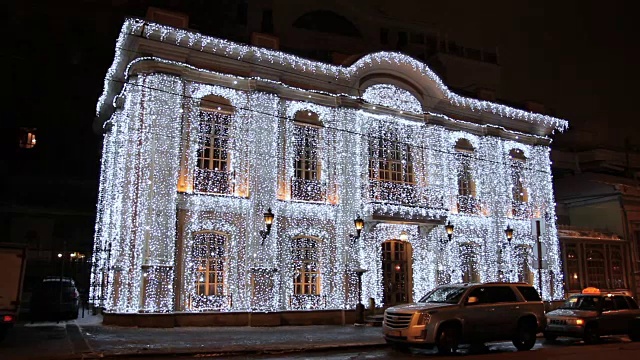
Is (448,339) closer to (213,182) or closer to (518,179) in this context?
(213,182)

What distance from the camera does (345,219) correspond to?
2114cm

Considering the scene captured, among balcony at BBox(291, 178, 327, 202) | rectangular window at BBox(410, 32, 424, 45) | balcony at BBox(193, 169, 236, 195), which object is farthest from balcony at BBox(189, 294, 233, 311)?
rectangular window at BBox(410, 32, 424, 45)

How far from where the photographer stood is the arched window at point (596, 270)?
28.7m

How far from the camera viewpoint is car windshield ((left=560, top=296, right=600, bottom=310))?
16.3m

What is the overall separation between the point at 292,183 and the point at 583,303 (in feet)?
33.5

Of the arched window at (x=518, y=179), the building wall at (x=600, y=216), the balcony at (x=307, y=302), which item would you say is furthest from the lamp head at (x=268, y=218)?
the building wall at (x=600, y=216)

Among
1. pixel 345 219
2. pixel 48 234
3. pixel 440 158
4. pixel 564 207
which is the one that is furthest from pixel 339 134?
pixel 48 234

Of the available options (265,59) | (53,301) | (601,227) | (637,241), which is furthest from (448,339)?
(637,241)

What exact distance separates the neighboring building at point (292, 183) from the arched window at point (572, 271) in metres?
1.86

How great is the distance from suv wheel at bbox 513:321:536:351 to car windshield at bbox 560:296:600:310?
10.5ft

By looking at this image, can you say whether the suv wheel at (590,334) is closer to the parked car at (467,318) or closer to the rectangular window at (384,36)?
the parked car at (467,318)

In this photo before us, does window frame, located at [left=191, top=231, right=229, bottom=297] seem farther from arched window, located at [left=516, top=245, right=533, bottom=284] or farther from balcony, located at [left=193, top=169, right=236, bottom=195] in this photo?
arched window, located at [left=516, top=245, right=533, bottom=284]

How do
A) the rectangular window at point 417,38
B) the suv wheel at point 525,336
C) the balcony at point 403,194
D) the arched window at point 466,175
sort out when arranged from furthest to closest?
1. the rectangular window at point 417,38
2. the arched window at point 466,175
3. the balcony at point 403,194
4. the suv wheel at point 525,336

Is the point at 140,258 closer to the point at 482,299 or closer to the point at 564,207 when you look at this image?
the point at 482,299
